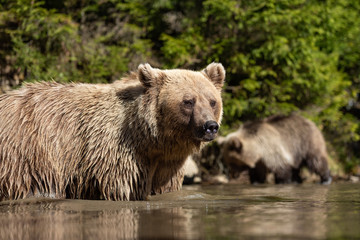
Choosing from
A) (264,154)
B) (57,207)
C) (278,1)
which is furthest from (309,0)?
(57,207)

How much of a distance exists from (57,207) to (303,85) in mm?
8501

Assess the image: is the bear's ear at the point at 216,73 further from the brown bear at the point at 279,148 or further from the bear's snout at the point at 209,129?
the brown bear at the point at 279,148

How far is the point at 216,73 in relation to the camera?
6.45 m

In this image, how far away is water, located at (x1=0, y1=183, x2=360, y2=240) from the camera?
3424 millimetres

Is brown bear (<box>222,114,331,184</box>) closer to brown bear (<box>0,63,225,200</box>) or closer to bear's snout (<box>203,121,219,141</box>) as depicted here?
brown bear (<box>0,63,225,200</box>)

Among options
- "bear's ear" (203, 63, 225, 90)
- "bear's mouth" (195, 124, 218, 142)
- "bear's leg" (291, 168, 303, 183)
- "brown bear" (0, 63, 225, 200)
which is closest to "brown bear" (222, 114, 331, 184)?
"bear's leg" (291, 168, 303, 183)

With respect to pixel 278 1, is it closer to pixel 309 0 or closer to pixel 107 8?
pixel 309 0

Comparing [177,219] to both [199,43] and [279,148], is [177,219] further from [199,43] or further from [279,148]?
[279,148]

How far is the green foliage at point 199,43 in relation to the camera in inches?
417

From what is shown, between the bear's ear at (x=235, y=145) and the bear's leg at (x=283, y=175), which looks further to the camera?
the bear's leg at (x=283, y=175)

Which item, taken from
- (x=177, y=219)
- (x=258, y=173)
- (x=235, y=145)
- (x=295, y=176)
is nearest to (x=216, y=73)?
(x=177, y=219)

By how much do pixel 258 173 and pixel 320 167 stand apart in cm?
143

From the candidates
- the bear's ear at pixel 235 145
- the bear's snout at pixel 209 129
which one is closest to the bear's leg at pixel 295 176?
the bear's ear at pixel 235 145

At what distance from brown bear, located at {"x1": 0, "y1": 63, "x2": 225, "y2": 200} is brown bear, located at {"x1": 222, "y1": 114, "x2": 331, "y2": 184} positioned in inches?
234
